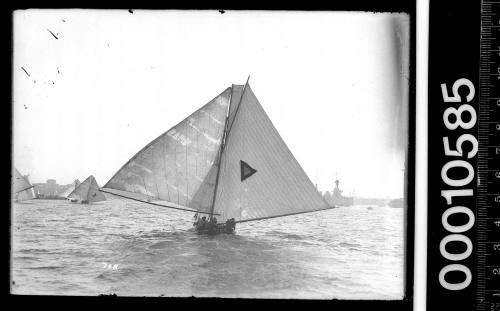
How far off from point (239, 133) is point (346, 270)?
105 cm

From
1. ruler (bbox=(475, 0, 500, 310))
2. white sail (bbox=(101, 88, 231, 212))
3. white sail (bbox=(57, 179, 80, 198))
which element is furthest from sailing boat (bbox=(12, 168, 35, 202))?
ruler (bbox=(475, 0, 500, 310))

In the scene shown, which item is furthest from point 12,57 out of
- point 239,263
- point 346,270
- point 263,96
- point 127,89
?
point 346,270

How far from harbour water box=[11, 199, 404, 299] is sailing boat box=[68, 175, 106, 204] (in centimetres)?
5

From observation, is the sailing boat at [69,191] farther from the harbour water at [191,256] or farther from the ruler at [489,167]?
the ruler at [489,167]

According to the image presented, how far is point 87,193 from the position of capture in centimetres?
283

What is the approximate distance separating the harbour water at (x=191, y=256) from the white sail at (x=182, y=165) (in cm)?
13

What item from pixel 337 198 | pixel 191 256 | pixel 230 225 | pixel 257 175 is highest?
pixel 257 175

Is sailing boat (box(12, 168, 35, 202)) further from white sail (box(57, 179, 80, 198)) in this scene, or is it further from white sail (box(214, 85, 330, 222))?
white sail (box(214, 85, 330, 222))

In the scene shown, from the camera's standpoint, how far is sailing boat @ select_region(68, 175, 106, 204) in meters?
2.81

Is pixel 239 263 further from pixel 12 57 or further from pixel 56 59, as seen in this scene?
pixel 12 57

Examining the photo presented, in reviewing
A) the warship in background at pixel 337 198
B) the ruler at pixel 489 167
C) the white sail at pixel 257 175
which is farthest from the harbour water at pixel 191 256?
the ruler at pixel 489 167

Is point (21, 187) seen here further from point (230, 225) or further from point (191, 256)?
point (230, 225)

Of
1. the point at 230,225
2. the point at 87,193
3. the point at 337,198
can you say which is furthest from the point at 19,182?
the point at 337,198

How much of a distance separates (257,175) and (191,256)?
630 mm
